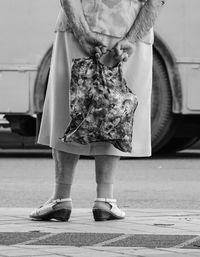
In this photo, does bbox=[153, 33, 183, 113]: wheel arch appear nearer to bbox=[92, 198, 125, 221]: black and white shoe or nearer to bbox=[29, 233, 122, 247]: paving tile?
bbox=[92, 198, 125, 221]: black and white shoe

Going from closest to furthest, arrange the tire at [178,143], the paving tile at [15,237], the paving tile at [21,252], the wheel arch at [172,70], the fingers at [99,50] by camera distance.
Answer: the paving tile at [21,252] < the paving tile at [15,237] < the fingers at [99,50] < the wheel arch at [172,70] < the tire at [178,143]

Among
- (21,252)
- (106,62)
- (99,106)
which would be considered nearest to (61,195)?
(99,106)

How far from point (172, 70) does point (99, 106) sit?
8.10 metres

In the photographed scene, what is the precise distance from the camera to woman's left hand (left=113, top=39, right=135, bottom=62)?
599cm

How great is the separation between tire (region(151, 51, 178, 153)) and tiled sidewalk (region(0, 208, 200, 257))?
7.31 meters

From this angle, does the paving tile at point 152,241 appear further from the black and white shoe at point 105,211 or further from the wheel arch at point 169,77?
the wheel arch at point 169,77

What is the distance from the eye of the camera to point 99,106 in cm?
579

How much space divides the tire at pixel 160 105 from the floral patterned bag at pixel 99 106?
→ 7.92m

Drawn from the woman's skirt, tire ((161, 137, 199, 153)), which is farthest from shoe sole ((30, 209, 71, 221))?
tire ((161, 137, 199, 153))

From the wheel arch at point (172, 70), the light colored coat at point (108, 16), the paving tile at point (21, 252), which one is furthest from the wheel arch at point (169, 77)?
the paving tile at point (21, 252)

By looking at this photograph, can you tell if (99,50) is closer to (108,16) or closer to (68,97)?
(108,16)

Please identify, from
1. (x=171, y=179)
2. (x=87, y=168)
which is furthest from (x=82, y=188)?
(x=87, y=168)

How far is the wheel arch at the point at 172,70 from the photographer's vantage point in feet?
45.1

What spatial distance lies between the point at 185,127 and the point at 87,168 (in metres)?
2.50
